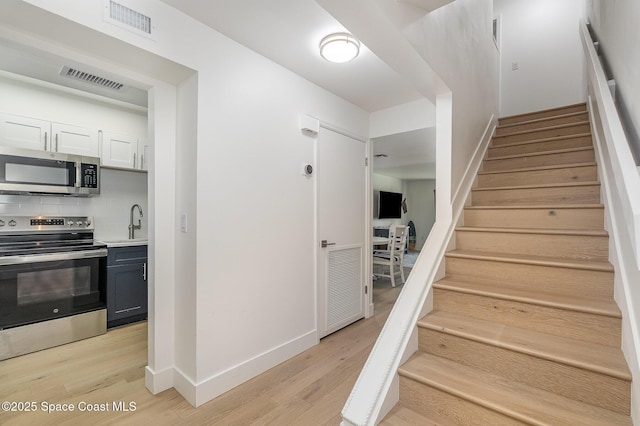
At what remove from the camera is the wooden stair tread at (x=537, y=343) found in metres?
1.17

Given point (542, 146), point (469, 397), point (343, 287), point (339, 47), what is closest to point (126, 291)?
point (343, 287)

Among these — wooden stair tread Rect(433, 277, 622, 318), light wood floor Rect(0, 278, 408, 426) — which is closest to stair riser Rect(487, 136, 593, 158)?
wooden stair tread Rect(433, 277, 622, 318)

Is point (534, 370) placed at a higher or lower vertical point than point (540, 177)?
lower

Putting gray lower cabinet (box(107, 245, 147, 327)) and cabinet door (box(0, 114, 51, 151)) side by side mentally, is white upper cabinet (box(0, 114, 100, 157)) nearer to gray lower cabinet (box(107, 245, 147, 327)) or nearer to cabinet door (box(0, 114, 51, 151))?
cabinet door (box(0, 114, 51, 151))

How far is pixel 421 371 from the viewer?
56.2 inches

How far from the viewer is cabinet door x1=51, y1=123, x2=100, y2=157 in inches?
113

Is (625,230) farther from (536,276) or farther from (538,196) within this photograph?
(538,196)

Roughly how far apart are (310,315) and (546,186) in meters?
2.20

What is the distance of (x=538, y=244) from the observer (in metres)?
1.85

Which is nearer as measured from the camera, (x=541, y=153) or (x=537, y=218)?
(x=537, y=218)

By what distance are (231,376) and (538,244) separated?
2250 millimetres

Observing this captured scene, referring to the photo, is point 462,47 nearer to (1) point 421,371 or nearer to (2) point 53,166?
(1) point 421,371

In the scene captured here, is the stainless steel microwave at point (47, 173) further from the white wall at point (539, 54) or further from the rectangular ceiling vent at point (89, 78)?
the white wall at point (539, 54)

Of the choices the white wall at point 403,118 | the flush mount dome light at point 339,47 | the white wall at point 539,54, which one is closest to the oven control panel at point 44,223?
the flush mount dome light at point 339,47
